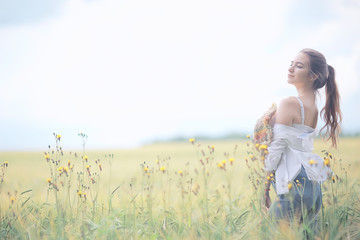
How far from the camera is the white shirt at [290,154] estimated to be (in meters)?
2.85

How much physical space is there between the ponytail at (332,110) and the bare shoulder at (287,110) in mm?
612

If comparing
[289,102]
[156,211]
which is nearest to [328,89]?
[289,102]

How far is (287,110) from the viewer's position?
2.87m

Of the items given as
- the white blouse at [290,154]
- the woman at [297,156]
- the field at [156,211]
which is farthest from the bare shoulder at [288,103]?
the field at [156,211]

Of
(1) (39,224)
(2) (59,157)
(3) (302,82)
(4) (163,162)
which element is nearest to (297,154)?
(3) (302,82)

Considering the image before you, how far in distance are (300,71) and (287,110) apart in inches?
17.6

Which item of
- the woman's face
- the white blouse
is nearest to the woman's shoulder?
the white blouse

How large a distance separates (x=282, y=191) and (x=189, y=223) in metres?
0.91

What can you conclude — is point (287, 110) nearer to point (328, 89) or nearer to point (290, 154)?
point (290, 154)

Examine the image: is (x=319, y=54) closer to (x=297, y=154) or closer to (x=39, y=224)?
(x=297, y=154)

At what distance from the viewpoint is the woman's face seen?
3057 mm

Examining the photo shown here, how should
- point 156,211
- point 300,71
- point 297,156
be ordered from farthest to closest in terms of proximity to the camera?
point 156,211, point 300,71, point 297,156

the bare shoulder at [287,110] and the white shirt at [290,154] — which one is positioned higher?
the bare shoulder at [287,110]

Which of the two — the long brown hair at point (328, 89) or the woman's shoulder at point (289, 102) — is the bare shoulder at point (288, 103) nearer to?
the woman's shoulder at point (289, 102)
